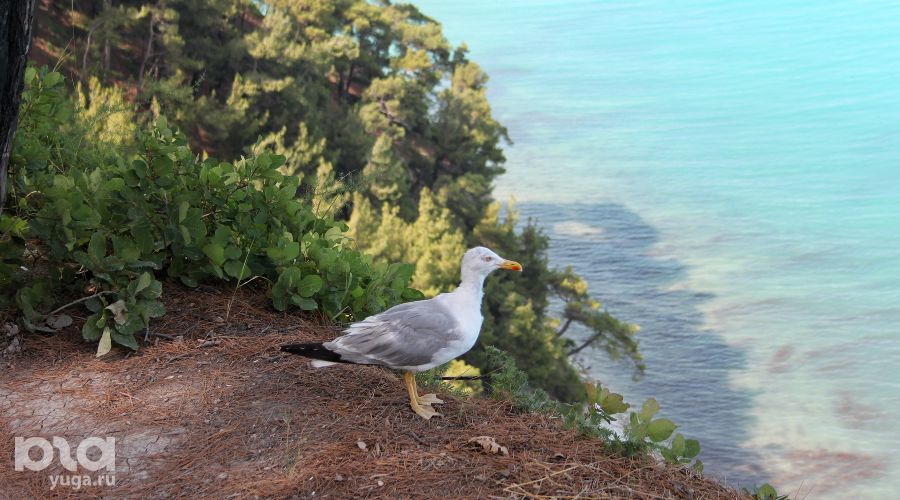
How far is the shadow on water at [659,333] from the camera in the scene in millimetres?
25609

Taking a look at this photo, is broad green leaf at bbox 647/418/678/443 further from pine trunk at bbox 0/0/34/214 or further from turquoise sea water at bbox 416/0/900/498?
turquoise sea water at bbox 416/0/900/498

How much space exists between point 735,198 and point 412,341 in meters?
34.7

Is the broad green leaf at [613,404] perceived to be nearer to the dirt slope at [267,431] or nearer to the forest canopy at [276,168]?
the dirt slope at [267,431]

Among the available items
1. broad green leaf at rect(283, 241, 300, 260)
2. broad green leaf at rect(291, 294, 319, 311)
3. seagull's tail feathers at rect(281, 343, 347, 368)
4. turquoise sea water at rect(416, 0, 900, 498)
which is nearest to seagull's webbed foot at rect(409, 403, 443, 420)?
seagull's tail feathers at rect(281, 343, 347, 368)

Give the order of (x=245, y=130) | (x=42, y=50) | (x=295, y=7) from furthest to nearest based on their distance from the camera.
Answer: (x=295, y=7), (x=245, y=130), (x=42, y=50)

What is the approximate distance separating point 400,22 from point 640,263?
1168 cm

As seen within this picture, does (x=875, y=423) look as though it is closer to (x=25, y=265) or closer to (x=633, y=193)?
(x=633, y=193)

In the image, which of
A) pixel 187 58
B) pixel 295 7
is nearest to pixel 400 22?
pixel 295 7

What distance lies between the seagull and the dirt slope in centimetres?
18

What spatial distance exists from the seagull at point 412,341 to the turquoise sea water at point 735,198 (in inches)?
797

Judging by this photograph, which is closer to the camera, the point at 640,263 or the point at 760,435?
the point at 760,435

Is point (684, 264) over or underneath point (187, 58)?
underneath

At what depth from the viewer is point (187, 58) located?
2397cm

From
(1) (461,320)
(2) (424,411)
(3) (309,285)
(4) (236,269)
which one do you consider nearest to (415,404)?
(2) (424,411)
